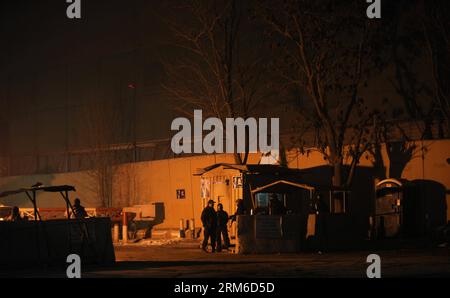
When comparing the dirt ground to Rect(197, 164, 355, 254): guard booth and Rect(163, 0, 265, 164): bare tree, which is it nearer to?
Rect(197, 164, 355, 254): guard booth

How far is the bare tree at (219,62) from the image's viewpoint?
40.2 meters

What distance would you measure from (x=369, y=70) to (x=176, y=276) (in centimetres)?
1781

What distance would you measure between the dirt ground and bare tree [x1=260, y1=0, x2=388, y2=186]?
8.35 metres

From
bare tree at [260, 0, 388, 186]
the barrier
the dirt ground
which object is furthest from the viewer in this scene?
bare tree at [260, 0, 388, 186]

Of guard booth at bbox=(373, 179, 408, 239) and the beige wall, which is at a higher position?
the beige wall

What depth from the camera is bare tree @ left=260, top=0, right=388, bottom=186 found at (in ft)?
115

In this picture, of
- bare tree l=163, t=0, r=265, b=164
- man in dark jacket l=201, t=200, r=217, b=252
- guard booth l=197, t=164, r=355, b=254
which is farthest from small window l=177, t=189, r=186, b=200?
man in dark jacket l=201, t=200, r=217, b=252

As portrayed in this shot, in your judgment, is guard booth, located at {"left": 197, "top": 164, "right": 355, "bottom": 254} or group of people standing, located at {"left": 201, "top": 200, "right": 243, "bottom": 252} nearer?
guard booth, located at {"left": 197, "top": 164, "right": 355, "bottom": 254}

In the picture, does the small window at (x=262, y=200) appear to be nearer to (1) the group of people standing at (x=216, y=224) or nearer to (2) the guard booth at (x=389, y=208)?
(1) the group of people standing at (x=216, y=224)

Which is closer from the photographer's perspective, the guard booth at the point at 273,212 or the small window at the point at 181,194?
the guard booth at the point at 273,212

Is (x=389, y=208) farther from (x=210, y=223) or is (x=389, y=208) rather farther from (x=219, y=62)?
(x=219, y=62)

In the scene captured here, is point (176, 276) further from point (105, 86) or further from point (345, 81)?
point (105, 86)

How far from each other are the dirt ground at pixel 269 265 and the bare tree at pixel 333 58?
835 cm

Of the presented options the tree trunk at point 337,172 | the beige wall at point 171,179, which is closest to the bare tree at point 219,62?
the beige wall at point 171,179
